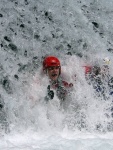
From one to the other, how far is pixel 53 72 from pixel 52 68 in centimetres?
7

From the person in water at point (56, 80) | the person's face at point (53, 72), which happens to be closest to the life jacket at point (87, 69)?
the person in water at point (56, 80)

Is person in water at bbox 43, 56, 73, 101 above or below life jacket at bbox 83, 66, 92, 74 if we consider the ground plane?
below

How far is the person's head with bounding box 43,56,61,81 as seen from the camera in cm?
634

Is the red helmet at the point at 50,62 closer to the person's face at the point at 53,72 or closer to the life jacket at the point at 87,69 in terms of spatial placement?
the person's face at the point at 53,72

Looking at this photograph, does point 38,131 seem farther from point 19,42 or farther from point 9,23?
point 9,23

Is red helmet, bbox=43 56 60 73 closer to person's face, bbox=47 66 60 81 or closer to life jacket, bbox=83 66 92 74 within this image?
person's face, bbox=47 66 60 81

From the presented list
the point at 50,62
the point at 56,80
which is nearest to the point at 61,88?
the point at 56,80

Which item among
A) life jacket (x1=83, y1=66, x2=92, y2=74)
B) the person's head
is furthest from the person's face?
life jacket (x1=83, y1=66, x2=92, y2=74)

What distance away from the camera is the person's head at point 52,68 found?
6344 millimetres

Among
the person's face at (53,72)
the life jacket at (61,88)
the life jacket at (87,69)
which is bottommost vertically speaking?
the life jacket at (61,88)

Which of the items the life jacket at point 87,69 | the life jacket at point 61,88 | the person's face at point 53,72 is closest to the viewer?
the life jacket at point 61,88

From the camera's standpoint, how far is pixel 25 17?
24.8 feet

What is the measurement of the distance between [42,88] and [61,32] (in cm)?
170

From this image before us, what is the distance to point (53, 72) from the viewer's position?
6.36m
